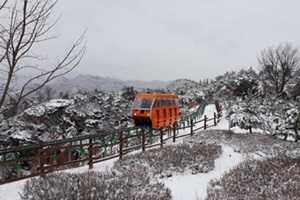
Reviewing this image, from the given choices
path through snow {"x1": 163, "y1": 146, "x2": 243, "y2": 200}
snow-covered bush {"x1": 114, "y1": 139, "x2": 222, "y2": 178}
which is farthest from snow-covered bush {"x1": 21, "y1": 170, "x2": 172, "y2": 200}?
snow-covered bush {"x1": 114, "y1": 139, "x2": 222, "y2": 178}

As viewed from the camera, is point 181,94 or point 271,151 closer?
point 271,151

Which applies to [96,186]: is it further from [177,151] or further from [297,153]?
[297,153]

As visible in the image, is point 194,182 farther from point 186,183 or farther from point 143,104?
point 143,104

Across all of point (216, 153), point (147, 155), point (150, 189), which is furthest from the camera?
point (216, 153)

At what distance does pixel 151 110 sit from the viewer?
14875 mm

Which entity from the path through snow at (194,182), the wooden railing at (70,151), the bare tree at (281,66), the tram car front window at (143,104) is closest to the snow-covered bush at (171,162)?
the path through snow at (194,182)

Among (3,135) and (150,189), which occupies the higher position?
(150,189)

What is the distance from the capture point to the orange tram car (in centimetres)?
1510

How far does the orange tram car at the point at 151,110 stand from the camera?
1510 centimetres

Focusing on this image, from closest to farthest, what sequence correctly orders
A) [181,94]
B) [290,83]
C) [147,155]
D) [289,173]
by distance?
1. [289,173]
2. [147,155]
3. [290,83]
4. [181,94]

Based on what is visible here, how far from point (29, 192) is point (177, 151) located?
6.88 meters

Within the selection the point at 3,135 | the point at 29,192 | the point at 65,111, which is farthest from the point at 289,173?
the point at 65,111

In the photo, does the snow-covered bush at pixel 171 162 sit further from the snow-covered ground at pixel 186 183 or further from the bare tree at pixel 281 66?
the bare tree at pixel 281 66

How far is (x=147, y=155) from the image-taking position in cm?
1071
